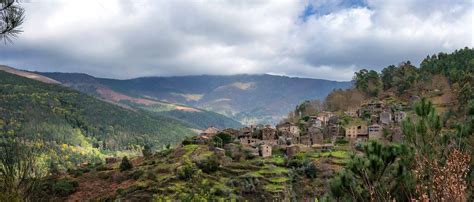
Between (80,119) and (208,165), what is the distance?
123478 millimetres

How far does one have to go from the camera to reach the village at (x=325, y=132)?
48.2 metres

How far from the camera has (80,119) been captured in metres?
152

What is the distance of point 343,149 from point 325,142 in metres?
4.61

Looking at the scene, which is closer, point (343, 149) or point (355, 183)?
point (355, 183)

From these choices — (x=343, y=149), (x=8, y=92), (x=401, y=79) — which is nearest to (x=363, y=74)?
(x=401, y=79)

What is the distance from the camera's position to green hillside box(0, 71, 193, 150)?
133000 millimetres

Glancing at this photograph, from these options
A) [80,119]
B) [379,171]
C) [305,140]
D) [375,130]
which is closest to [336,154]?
[375,130]

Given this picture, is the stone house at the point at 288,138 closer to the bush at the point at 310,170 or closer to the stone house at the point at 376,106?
the bush at the point at 310,170

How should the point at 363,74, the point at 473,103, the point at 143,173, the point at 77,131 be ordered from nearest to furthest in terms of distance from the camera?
1. the point at 473,103
2. the point at 143,173
3. the point at 363,74
4. the point at 77,131

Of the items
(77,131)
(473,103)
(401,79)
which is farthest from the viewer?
(77,131)

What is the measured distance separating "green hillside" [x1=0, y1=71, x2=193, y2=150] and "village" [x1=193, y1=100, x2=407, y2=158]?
8123 cm

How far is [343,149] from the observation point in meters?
46.1

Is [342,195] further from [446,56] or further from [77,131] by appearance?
[77,131]

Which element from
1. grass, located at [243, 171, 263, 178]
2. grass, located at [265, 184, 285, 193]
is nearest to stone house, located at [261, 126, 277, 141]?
grass, located at [243, 171, 263, 178]
